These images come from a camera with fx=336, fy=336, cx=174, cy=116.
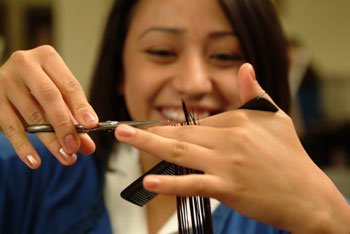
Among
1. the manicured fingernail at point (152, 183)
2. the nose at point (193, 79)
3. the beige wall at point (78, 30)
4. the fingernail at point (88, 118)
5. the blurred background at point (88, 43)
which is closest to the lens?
the manicured fingernail at point (152, 183)

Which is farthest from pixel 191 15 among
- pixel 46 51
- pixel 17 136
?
pixel 17 136

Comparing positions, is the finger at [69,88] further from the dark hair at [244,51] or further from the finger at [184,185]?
the dark hair at [244,51]

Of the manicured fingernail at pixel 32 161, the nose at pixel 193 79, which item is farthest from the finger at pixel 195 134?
the nose at pixel 193 79

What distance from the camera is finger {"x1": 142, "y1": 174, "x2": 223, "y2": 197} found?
1.22ft

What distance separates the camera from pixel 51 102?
524mm

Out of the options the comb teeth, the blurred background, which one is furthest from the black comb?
the blurred background

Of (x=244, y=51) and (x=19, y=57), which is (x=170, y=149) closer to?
(x=19, y=57)

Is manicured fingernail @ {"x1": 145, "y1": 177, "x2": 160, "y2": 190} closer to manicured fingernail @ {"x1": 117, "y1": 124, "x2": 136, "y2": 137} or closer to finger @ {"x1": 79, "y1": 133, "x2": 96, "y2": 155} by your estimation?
manicured fingernail @ {"x1": 117, "y1": 124, "x2": 136, "y2": 137}

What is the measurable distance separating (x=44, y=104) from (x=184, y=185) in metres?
0.28

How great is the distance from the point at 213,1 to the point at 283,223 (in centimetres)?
54

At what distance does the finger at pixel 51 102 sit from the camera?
0.51 meters

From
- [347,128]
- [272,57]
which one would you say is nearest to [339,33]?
[347,128]

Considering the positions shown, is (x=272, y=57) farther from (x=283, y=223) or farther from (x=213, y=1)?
(x=283, y=223)

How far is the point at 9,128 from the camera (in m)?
0.57
